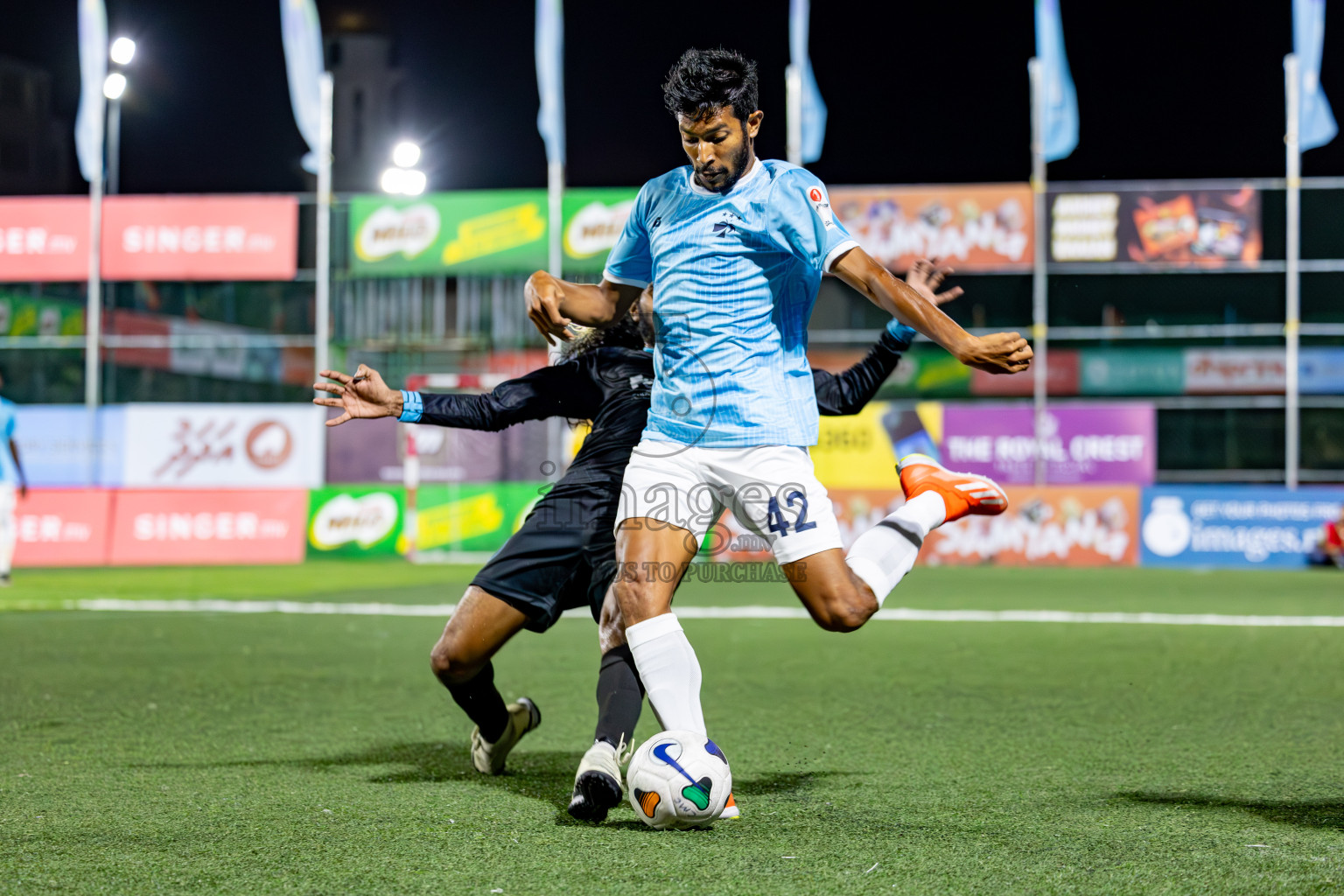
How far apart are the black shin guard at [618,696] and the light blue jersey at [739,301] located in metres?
0.86

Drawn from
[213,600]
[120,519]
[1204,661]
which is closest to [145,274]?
[120,519]

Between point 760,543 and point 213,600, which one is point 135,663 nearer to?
point 213,600

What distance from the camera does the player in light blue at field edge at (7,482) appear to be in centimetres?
1398

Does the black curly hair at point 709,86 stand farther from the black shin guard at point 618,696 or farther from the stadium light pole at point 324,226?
the stadium light pole at point 324,226

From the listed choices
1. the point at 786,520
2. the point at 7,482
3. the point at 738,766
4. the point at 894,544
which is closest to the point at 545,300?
the point at 786,520

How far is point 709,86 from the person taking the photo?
12.8 feet

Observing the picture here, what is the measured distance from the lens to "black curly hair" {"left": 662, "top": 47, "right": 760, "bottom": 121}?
153 inches

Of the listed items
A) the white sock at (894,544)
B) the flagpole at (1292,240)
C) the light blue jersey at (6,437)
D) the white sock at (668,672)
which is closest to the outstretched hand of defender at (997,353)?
the white sock at (894,544)

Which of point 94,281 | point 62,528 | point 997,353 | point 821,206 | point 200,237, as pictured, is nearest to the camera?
point 997,353

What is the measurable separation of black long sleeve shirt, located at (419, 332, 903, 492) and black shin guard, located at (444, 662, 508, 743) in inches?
28.1

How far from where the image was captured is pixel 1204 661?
8.54 metres

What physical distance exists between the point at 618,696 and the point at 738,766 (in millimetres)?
790

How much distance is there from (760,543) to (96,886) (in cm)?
1484

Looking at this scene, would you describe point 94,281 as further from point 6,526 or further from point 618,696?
point 618,696
